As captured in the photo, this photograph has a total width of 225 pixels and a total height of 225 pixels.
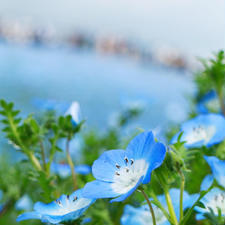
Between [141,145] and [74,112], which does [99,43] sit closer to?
[74,112]

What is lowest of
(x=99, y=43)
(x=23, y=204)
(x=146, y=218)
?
(x=99, y=43)

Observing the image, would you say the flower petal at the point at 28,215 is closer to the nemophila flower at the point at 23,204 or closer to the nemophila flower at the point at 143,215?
the nemophila flower at the point at 143,215

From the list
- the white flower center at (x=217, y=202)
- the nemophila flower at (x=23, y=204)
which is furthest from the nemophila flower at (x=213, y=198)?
the nemophila flower at (x=23, y=204)

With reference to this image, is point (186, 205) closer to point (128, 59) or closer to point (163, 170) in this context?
point (163, 170)

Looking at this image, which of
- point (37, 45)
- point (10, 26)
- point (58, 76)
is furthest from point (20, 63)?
point (10, 26)

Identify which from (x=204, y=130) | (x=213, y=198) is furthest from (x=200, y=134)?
(x=213, y=198)
